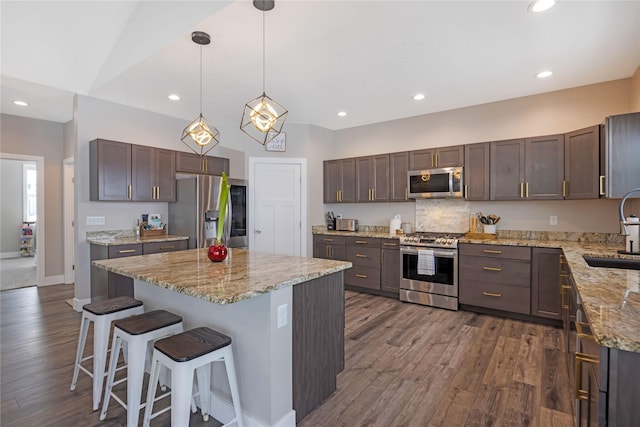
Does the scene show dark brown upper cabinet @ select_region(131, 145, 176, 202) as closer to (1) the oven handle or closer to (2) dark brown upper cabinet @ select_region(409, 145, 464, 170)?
(1) the oven handle

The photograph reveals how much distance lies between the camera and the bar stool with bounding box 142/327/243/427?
4.82 ft

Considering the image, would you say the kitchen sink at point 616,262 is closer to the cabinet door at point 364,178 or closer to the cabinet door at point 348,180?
the cabinet door at point 364,178

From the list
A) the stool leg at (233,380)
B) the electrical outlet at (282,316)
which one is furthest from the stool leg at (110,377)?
the electrical outlet at (282,316)

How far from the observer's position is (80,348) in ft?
7.16

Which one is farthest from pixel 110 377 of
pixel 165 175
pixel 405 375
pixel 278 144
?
pixel 278 144

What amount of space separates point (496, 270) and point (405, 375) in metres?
1.96

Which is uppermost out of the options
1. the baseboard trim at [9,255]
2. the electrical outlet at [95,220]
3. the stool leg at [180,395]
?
the electrical outlet at [95,220]

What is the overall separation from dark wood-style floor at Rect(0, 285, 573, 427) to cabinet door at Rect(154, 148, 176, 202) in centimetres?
183

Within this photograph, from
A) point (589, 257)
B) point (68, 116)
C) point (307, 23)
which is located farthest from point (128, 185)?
point (589, 257)

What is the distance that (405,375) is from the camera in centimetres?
246

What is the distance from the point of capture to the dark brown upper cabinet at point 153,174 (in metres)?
4.27

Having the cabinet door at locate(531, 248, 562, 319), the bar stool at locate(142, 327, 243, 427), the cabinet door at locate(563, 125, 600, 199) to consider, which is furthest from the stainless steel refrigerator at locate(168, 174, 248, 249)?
the cabinet door at locate(563, 125, 600, 199)

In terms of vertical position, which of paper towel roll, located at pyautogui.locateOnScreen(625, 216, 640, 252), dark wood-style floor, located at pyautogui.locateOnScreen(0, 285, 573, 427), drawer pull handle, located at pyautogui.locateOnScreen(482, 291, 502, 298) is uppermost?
paper towel roll, located at pyautogui.locateOnScreen(625, 216, 640, 252)

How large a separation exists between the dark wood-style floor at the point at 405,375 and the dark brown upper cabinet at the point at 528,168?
1.54m
